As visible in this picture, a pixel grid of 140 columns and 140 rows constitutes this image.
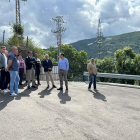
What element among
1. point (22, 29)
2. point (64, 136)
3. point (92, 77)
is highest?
point (22, 29)

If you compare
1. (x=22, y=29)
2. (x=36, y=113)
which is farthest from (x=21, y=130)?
(x=22, y=29)

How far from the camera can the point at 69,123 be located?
4.45 meters

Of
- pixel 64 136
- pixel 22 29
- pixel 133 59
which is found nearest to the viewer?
pixel 64 136

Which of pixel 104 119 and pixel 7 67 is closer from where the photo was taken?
pixel 104 119

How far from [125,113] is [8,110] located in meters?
3.20

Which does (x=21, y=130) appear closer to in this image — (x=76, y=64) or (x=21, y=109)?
(x=21, y=109)

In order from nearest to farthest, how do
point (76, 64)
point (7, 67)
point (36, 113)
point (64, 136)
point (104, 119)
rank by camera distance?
point (64, 136) < point (104, 119) < point (36, 113) < point (7, 67) < point (76, 64)

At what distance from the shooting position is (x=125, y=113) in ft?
18.3

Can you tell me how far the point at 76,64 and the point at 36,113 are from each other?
11469 mm

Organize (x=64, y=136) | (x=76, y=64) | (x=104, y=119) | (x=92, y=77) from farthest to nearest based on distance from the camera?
(x=76, y=64)
(x=92, y=77)
(x=104, y=119)
(x=64, y=136)

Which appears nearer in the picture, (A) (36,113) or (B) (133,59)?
(A) (36,113)

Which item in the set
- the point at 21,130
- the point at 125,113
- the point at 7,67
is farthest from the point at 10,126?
the point at 7,67

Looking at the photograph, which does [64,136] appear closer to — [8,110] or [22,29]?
[8,110]

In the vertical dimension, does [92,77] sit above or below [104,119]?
above
